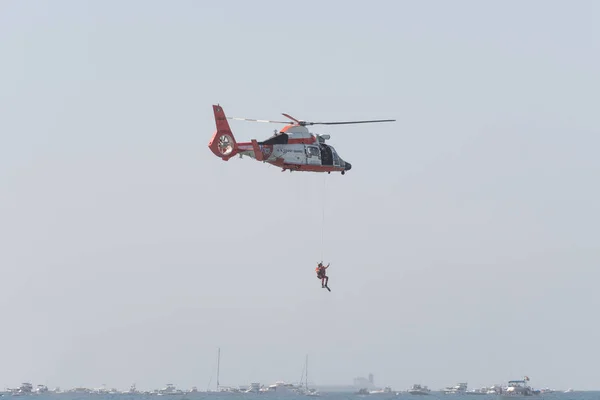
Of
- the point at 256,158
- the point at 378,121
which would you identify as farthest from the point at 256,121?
the point at 378,121

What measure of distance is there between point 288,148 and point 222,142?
539cm

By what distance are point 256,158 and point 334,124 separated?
690 cm

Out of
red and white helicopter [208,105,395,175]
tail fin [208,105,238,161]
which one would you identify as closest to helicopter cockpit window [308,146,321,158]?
red and white helicopter [208,105,395,175]

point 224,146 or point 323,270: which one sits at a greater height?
point 224,146

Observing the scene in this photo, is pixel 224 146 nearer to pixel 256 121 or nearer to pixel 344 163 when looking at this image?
pixel 256 121

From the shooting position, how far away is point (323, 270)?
293ft

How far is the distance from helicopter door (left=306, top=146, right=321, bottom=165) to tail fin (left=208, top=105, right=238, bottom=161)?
21.3 ft

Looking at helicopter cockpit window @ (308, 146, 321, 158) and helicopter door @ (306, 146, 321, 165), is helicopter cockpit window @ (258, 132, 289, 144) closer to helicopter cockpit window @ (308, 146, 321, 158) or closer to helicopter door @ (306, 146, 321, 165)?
helicopter door @ (306, 146, 321, 165)

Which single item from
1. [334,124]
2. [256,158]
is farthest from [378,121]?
[256,158]

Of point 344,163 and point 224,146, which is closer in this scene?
point 224,146

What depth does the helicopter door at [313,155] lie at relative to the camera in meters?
90.9

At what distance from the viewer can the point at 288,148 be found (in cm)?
8956

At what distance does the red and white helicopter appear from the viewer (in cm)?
8738

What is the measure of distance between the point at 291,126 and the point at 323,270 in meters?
11.5
